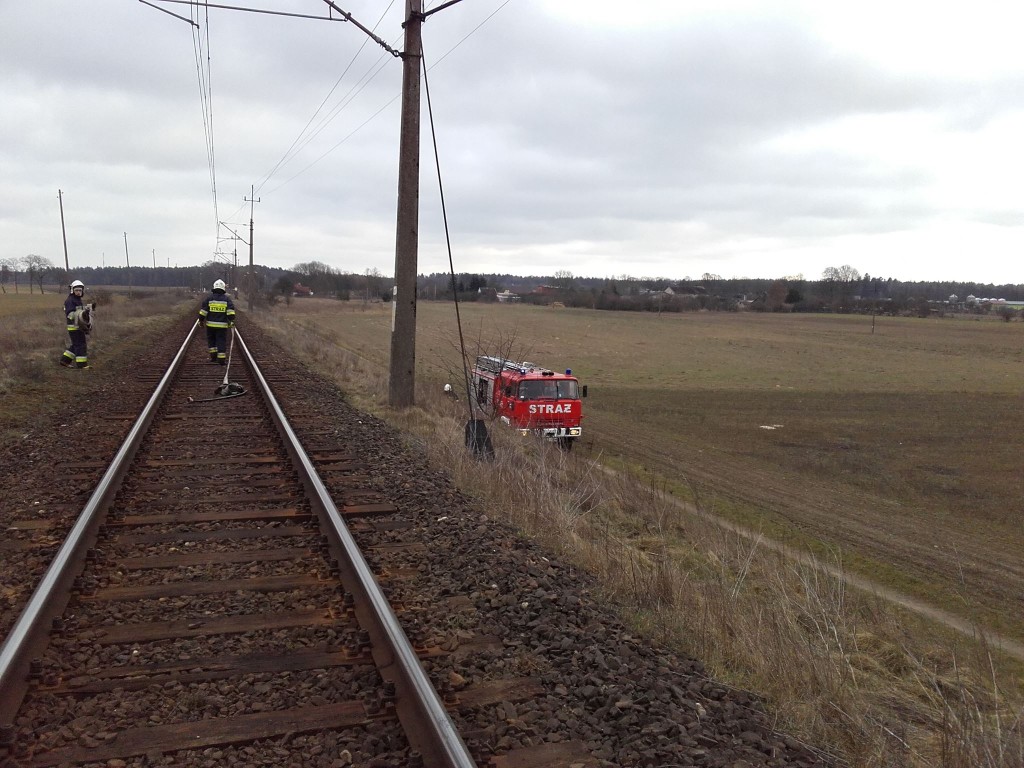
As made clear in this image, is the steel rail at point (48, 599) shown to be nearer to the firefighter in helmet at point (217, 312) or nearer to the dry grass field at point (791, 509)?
the dry grass field at point (791, 509)

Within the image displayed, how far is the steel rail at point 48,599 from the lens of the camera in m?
3.37

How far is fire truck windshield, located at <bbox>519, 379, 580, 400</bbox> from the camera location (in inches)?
788

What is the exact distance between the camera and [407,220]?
1297cm

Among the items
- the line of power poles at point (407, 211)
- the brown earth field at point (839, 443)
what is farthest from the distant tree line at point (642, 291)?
the line of power poles at point (407, 211)

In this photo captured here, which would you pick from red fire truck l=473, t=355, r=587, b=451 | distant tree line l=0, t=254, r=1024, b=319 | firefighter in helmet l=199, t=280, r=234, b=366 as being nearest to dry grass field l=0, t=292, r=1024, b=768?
red fire truck l=473, t=355, r=587, b=451

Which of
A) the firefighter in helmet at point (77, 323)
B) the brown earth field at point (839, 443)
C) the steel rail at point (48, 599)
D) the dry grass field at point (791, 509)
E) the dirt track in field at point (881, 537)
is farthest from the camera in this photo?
the firefighter in helmet at point (77, 323)

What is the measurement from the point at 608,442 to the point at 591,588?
1763 centimetres

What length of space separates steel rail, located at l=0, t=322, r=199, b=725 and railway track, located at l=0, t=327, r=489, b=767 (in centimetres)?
1

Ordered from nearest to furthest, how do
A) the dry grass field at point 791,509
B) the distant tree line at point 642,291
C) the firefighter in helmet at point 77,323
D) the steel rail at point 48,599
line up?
the steel rail at point 48,599 → the dry grass field at point 791,509 → the firefighter in helmet at point 77,323 → the distant tree line at point 642,291

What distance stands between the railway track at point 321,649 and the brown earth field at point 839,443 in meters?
2.26

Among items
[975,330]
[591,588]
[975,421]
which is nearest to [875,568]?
[591,588]

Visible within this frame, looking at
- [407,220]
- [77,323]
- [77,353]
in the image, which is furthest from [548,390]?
[77,353]

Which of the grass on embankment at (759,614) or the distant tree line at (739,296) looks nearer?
the grass on embankment at (759,614)

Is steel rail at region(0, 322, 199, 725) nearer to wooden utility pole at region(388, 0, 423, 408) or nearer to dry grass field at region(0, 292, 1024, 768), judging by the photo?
dry grass field at region(0, 292, 1024, 768)
